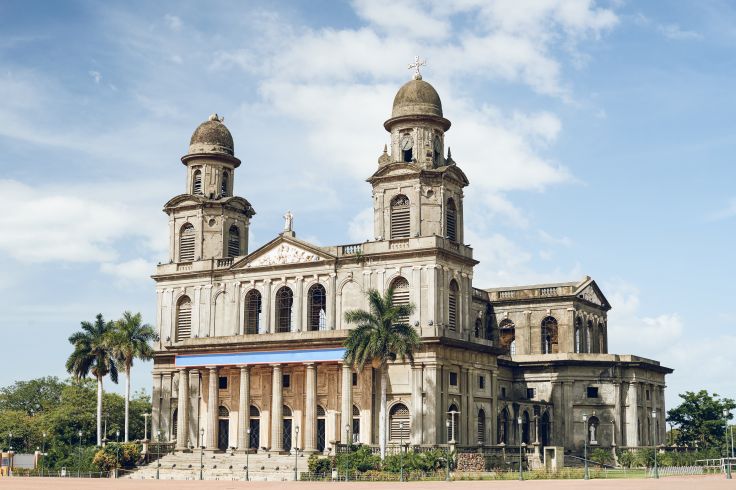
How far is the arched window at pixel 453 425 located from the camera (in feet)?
208

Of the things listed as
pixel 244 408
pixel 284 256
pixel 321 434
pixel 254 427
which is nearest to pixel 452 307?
pixel 321 434

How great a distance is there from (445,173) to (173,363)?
23.3m

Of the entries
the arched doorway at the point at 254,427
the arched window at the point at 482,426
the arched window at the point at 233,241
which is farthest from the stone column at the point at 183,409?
the arched window at the point at 482,426

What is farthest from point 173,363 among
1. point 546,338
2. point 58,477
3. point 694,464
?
point 694,464

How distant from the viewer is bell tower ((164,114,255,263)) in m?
75.0

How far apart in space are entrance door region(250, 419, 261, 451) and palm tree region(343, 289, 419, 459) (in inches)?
456

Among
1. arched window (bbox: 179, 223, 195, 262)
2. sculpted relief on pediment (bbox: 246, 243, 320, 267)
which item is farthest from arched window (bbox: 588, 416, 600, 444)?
arched window (bbox: 179, 223, 195, 262)

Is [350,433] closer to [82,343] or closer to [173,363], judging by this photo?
[173,363]

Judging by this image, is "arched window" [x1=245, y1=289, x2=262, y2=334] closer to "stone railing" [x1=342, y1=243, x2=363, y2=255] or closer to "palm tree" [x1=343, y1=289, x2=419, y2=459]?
"stone railing" [x1=342, y1=243, x2=363, y2=255]

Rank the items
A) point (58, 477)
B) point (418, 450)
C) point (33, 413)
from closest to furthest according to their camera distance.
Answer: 1. point (418, 450)
2. point (58, 477)
3. point (33, 413)

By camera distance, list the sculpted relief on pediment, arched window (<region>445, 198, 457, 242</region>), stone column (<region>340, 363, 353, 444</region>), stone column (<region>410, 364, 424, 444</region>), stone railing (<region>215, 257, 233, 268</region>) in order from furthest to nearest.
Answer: stone railing (<region>215, 257, 233, 268</region>) < the sculpted relief on pediment < arched window (<region>445, 198, 457, 242</region>) < stone column (<region>340, 363, 353, 444</region>) < stone column (<region>410, 364, 424, 444</region>)

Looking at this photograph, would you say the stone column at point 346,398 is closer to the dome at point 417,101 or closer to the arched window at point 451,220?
the arched window at point 451,220

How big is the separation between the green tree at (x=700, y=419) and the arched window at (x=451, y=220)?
30109 mm

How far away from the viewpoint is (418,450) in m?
59.8
